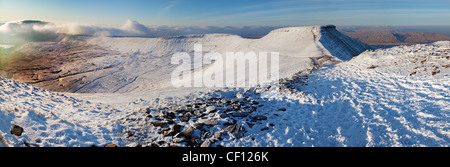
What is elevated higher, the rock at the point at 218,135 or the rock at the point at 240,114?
the rock at the point at 240,114

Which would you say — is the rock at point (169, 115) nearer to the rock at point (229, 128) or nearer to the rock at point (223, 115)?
the rock at point (223, 115)

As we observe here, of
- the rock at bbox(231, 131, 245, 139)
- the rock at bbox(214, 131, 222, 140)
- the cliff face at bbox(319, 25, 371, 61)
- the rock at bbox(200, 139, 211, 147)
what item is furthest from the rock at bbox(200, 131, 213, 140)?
the cliff face at bbox(319, 25, 371, 61)

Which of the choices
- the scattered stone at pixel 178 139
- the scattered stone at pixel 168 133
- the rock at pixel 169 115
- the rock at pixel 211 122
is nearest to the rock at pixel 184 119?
the rock at pixel 169 115

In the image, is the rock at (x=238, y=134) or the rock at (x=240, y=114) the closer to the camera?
the rock at (x=238, y=134)

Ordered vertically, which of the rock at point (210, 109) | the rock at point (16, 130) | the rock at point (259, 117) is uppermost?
the rock at point (16, 130)

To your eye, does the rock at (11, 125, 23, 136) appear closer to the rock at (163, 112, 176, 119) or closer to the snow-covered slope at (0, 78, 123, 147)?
the snow-covered slope at (0, 78, 123, 147)

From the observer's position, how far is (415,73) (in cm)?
952

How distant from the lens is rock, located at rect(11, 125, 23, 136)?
4.04 metres

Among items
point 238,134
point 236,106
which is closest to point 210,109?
point 236,106

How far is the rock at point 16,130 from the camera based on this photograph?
4.04m

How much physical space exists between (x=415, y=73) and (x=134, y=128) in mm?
13441

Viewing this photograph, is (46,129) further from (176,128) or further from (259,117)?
(259,117)

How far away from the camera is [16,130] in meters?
4.11
